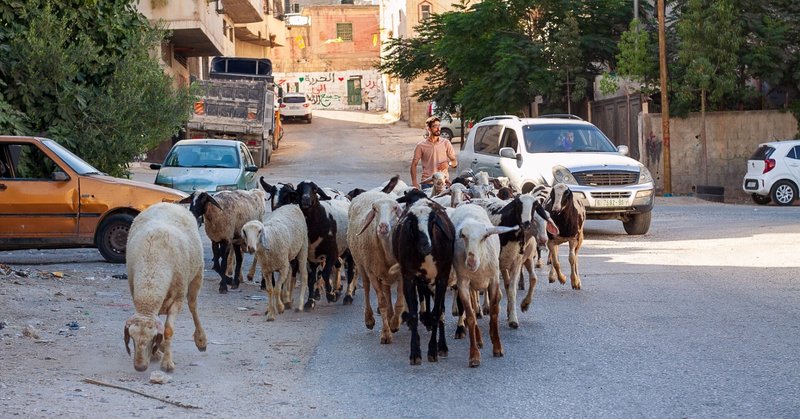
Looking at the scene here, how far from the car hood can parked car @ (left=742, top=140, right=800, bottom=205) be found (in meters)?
14.1

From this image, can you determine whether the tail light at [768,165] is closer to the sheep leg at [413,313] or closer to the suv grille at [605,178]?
the suv grille at [605,178]

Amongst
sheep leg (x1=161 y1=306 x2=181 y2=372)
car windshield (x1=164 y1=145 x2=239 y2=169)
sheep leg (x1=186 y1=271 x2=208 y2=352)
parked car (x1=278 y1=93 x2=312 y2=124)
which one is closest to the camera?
sheep leg (x1=161 y1=306 x2=181 y2=372)

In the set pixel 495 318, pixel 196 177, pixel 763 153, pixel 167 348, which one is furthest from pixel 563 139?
pixel 167 348

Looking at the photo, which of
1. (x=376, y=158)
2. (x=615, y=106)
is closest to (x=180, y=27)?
(x=376, y=158)

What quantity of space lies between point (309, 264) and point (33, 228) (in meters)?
4.96

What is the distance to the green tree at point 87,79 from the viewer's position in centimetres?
1820

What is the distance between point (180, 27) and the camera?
40.7 metres

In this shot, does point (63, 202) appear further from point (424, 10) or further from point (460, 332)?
point (424, 10)

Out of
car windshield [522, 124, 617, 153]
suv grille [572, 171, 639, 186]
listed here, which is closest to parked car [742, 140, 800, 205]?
car windshield [522, 124, 617, 153]

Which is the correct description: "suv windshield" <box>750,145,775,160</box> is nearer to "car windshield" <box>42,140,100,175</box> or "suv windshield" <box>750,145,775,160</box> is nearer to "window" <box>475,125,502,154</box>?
"window" <box>475,125,502,154</box>

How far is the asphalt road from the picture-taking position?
7.54 m

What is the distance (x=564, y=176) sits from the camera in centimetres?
1923

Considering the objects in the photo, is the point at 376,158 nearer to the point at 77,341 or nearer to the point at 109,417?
the point at 77,341

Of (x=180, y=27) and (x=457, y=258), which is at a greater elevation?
(x=180, y=27)
